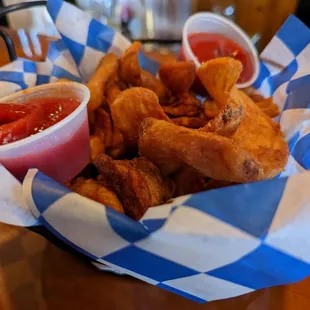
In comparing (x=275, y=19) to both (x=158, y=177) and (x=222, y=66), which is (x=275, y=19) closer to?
(x=222, y=66)

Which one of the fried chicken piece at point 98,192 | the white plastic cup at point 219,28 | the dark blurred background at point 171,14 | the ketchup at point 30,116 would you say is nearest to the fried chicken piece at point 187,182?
the fried chicken piece at point 98,192

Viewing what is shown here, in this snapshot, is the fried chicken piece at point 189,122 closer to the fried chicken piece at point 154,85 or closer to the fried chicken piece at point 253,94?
the fried chicken piece at point 154,85

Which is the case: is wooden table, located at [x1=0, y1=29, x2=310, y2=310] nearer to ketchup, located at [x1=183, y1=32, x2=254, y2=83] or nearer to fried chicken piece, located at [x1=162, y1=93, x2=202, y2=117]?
fried chicken piece, located at [x1=162, y1=93, x2=202, y2=117]

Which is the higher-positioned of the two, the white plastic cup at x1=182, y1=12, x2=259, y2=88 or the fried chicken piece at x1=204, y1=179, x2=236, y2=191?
the white plastic cup at x1=182, y1=12, x2=259, y2=88

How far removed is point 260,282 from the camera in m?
0.61

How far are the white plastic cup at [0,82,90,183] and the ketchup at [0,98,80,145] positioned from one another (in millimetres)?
25

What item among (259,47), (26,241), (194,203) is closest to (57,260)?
(26,241)

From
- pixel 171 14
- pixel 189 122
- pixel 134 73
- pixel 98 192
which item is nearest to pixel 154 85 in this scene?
pixel 134 73

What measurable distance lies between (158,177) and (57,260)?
29 cm

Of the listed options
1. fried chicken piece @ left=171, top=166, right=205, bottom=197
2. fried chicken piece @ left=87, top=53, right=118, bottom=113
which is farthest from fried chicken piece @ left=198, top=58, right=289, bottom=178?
fried chicken piece @ left=87, top=53, right=118, bottom=113

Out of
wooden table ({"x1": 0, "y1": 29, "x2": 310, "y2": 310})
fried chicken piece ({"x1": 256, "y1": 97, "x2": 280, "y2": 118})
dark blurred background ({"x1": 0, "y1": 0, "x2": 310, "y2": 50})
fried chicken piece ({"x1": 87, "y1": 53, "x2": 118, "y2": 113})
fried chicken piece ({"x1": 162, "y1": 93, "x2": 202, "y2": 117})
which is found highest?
fried chicken piece ({"x1": 87, "y1": 53, "x2": 118, "y2": 113})

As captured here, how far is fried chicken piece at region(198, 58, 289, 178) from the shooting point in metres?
0.69

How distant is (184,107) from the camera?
946 millimetres

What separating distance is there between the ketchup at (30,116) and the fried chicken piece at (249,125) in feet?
0.98
